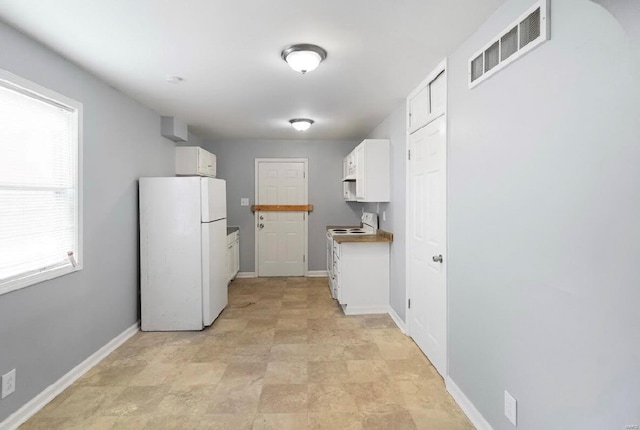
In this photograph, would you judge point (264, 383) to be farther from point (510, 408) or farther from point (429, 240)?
point (429, 240)

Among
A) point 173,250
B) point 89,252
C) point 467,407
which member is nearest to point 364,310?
point 467,407

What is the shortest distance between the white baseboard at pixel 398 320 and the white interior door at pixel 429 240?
119mm

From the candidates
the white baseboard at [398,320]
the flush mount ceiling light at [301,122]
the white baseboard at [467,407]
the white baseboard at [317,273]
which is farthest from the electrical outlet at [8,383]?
the white baseboard at [317,273]

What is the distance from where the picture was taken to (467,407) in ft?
6.89

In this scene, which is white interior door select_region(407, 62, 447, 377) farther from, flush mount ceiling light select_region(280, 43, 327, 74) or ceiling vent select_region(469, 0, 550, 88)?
flush mount ceiling light select_region(280, 43, 327, 74)

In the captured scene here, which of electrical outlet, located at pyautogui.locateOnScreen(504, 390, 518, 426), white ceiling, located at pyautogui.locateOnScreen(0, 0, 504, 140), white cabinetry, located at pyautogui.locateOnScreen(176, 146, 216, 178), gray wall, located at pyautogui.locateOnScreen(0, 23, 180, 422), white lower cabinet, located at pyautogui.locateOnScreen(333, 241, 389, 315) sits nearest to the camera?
electrical outlet, located at pyautogui.locateOnScreen(504, 390, 518, 426)

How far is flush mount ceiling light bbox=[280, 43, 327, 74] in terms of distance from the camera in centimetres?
223

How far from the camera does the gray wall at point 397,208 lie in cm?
347

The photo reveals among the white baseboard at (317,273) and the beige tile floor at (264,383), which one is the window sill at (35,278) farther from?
the white baseboard at (317,273)

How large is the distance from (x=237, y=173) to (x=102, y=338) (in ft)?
11.4

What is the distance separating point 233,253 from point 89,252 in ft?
8.95

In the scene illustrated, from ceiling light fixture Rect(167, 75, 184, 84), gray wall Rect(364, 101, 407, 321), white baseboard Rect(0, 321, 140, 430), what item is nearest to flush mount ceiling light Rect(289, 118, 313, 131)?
gray wall Rect(364, 101, 407, 321)

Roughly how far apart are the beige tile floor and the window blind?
1.01 meters

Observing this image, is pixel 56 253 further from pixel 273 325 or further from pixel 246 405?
pixel 273 325
